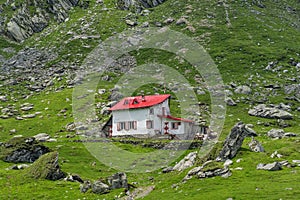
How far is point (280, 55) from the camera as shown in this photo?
129625mm

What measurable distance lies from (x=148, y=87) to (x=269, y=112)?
3424 cm

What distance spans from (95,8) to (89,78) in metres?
58.0

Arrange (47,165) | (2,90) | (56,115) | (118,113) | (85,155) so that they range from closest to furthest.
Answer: (47,165)
(85,155)
(118,113)
(56,115)
(2,90)

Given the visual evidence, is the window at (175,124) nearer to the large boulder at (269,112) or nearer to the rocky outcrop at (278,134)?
the rocky outcrop at (278,134)

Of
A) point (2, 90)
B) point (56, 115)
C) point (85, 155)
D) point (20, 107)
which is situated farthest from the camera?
Result: point (2, 90)

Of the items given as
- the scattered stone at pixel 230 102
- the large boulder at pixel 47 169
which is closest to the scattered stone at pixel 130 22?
the scattered stone at pixel 230 102

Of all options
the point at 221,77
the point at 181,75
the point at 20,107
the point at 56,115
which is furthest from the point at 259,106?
the point at 20,107

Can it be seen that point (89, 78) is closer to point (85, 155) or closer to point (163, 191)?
point (85, 155)

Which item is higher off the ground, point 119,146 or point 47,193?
point 47,193

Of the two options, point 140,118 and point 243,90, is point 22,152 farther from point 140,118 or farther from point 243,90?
point 243,90

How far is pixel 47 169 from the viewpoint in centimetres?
4862

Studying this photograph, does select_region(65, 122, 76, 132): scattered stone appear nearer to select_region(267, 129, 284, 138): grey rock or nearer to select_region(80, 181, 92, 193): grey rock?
select_region(267, 129, 284, 138): grey rock

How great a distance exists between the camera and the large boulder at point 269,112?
92.1m

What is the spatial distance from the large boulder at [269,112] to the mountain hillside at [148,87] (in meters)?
0.30
